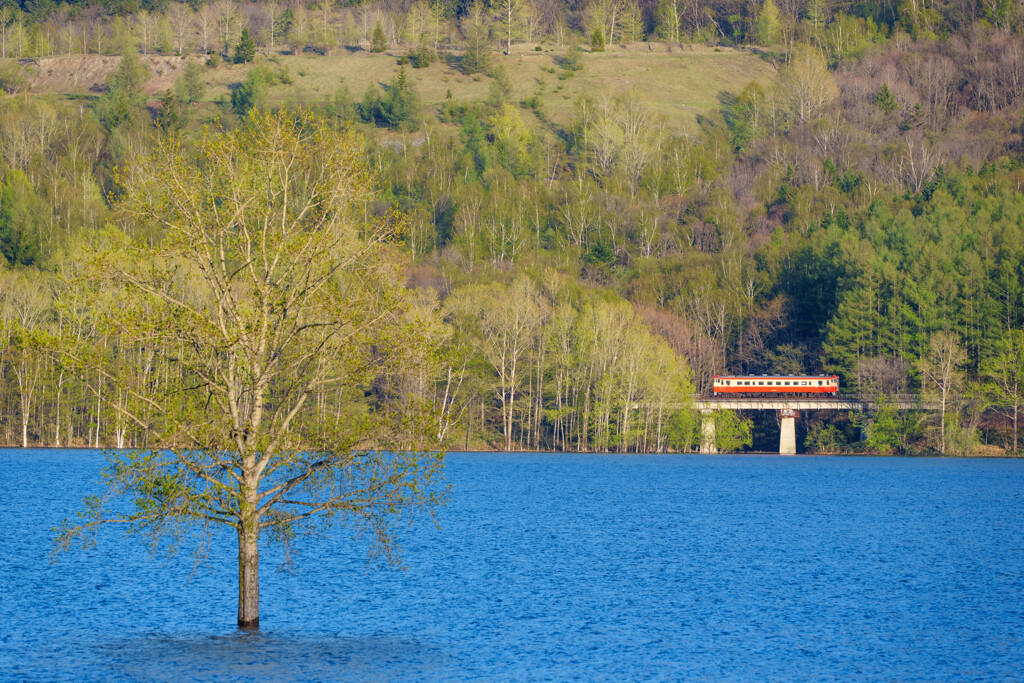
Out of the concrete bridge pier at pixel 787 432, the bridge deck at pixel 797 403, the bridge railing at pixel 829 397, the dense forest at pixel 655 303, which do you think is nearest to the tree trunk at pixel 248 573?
the dense forest at pixel 655 303

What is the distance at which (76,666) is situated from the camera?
2369cm

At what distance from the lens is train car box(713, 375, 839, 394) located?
115125 mm

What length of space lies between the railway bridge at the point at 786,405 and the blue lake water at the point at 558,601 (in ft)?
169

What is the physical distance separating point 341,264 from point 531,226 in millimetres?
151143

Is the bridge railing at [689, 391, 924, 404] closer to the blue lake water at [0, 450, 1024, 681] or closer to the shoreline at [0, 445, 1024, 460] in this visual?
the shoreline at [0, 445, 1024, 460]

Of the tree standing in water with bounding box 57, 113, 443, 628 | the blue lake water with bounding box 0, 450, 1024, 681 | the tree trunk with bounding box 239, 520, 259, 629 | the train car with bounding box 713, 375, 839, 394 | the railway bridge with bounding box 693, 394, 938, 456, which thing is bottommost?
the railway bridge with bounding box 693, 394, 938, 456

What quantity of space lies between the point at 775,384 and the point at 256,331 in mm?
99864

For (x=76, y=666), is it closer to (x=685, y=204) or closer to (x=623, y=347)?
(x=623, y=347)

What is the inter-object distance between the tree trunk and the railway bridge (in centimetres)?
9146

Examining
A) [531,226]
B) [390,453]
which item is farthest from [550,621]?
[531,226]

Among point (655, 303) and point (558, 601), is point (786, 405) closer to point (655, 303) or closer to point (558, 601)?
point (655, 303)

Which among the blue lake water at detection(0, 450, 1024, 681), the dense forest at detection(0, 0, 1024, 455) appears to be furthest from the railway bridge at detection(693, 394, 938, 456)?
the blue lake water at detection(0, 450, 1024, 681)

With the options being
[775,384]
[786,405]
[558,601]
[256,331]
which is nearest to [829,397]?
[786,405]

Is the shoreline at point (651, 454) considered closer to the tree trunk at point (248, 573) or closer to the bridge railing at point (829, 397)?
the bridge railing at point (829, 397)
